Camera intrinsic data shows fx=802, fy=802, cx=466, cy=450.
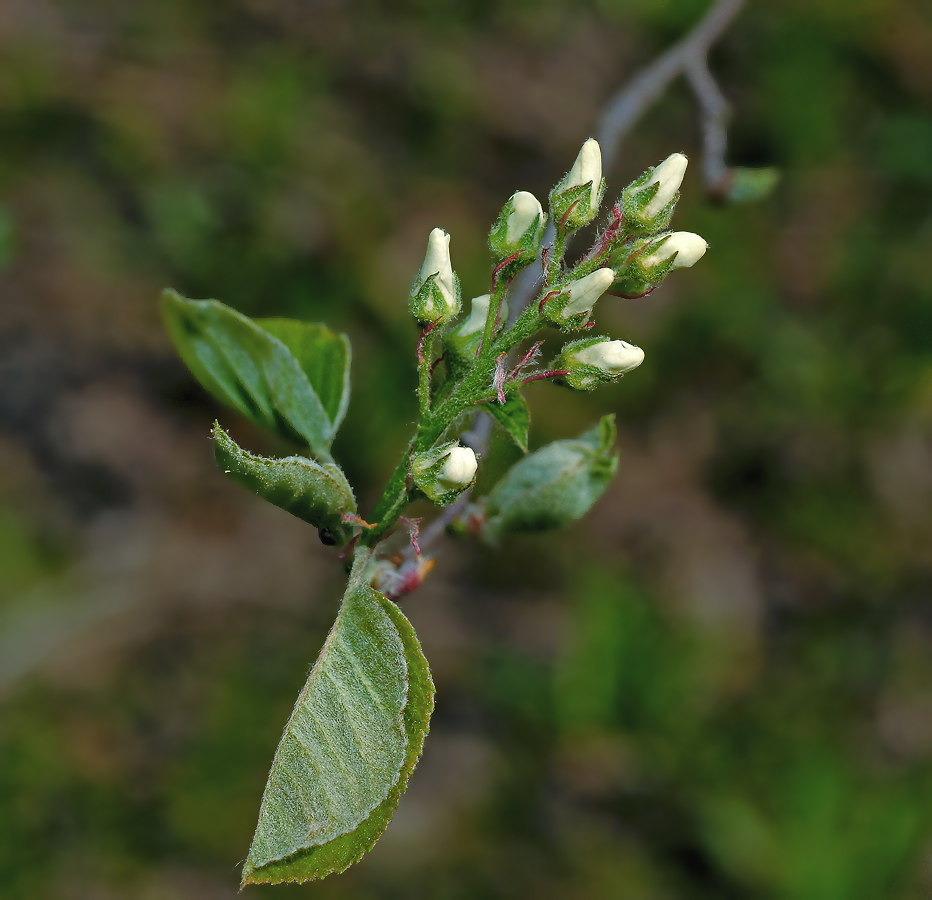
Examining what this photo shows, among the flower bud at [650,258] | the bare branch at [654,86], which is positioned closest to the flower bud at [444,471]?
the flower bud at [650,258]

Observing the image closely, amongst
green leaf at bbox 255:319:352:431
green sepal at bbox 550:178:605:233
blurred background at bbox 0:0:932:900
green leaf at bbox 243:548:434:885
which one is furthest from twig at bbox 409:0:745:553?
blurred background at bbox 0:0:932:900

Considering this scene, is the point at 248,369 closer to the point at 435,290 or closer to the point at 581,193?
the point at 435,290

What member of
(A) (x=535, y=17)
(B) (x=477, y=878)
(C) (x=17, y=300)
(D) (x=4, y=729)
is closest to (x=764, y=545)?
(B) (x=477, y=878)

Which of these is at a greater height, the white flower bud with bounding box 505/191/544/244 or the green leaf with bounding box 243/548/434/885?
the white flower bud with bounding box 505/191/544/244

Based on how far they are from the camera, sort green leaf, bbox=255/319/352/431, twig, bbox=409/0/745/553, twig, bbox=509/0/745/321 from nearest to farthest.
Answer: green leaf, bbox=255/319/352/431 → twig, bbox=409/0/745/553 → twig, bbox=509/0/745/321

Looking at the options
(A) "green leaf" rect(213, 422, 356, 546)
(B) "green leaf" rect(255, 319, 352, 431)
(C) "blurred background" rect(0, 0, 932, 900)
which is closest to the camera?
(A) "green leaf" rect(213, 422, 356, 546)

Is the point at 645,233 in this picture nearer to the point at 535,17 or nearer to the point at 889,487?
the point at 889,487

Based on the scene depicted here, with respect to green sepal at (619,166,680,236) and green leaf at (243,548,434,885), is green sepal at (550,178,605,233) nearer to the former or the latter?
green sepal at (619,166,680,236)

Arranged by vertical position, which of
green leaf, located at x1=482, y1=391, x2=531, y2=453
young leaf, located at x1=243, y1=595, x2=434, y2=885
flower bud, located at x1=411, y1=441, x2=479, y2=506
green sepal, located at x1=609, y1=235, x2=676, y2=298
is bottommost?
young leaf, located at x1=243, y1=595, x2=434, y2=885
